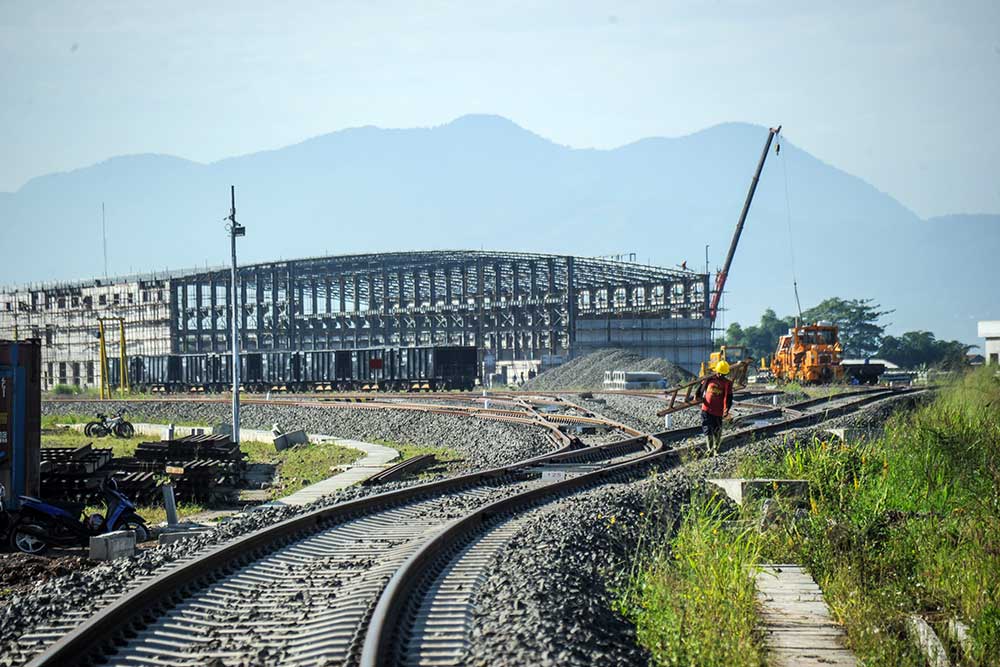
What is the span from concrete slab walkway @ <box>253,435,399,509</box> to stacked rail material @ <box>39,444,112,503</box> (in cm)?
286

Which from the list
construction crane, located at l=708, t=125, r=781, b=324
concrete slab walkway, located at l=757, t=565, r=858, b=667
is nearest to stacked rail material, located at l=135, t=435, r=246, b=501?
concrete slab walkway, located at l=757, t=565, r=858, b=667

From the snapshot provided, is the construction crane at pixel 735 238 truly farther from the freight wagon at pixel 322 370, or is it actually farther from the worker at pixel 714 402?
the worker at pixel 714 402

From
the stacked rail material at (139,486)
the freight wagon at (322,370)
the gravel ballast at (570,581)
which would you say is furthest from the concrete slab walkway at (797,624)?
→ the freight wagon at (322,370)

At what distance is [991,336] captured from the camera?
66375 millimetres

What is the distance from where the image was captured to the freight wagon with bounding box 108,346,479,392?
2238 inches

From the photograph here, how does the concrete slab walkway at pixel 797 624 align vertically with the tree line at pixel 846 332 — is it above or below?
below

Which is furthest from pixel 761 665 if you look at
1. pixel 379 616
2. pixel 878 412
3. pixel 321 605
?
pixel 878 412

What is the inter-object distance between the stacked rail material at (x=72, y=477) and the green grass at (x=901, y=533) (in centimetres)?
1020

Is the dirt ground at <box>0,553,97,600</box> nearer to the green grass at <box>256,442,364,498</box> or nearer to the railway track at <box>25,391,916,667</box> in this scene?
the railway track at <box>25,391,916,667</box>

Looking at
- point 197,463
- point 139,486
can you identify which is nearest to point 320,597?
point 139,486

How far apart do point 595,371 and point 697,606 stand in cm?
5232

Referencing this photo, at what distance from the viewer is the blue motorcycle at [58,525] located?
1177 centimetres

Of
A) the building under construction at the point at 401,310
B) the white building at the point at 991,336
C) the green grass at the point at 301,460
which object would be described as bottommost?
the green grass at the point at 301,460

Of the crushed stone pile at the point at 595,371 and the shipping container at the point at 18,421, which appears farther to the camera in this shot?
the crushed stone pile at the point at 595,371
